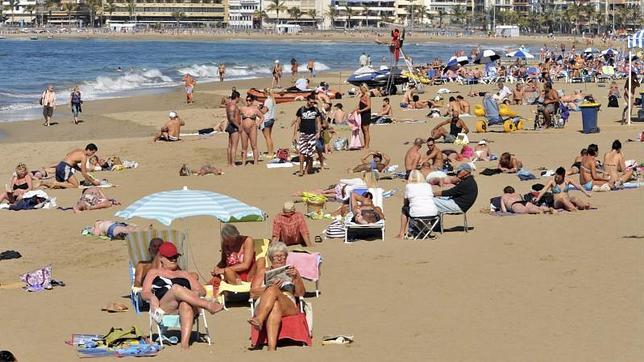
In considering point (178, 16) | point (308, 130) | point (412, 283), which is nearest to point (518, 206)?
point (412, 283)

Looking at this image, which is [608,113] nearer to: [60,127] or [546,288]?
[60,127]

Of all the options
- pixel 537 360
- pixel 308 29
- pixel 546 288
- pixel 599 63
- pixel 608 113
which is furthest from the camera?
pixel 308 29

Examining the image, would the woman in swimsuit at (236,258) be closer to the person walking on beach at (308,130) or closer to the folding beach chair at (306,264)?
the folding beach chair at (306,264)

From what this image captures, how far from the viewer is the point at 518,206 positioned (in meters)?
13.5

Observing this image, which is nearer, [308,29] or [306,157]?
[306,157]

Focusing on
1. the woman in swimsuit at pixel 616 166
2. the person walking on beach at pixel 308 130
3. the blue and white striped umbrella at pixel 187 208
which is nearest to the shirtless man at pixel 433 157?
the person walking on beach at pixel 308 130

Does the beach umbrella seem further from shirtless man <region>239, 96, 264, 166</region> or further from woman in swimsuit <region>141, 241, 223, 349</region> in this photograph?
woman in swimsuit <region>141, 241, 223, 349</region>

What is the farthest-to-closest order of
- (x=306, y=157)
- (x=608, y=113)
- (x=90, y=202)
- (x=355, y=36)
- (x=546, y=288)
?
(x=355, y=36) → (x=608, y=113) → (x=306, y=157) → (x=90, y=202) → (x=546, y=288)

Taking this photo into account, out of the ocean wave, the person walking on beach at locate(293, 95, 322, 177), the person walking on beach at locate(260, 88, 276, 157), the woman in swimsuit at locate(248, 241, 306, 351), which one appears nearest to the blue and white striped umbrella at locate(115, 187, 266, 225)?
the woman in swimsuit at locate(248, 241, 306, 351)

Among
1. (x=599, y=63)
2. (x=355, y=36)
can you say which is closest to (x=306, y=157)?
(x=599, y=63)

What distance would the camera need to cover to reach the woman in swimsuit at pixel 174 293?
27.8 ft

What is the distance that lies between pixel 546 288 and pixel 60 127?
1878cm

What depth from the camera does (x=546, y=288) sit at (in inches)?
386

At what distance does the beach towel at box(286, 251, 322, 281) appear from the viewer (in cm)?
984
